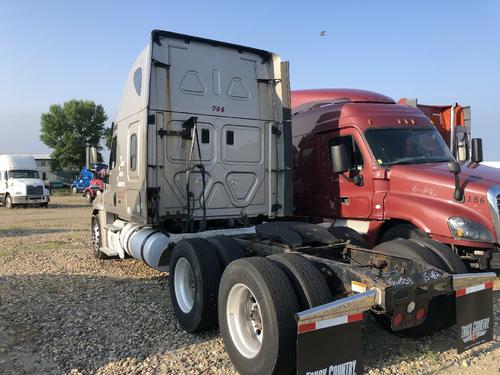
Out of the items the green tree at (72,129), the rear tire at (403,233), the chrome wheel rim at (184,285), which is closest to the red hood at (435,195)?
the rear tire at (403,233)

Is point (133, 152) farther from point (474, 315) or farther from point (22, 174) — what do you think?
point (22, 174)

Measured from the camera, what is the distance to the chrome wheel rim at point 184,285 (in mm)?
5090

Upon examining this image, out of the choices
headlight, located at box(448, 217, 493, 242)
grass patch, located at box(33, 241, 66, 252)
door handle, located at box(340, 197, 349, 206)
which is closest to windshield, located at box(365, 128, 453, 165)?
Result: door handle, located at box(340, 197, 349, 206)

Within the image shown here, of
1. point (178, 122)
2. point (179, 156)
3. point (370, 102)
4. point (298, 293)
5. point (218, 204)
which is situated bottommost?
point (298, 293)

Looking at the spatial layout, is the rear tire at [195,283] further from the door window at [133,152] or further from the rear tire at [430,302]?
the door window at [133,152]

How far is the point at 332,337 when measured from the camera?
3.22m

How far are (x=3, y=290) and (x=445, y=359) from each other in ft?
19.5

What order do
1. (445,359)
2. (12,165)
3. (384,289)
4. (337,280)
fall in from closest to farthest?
1. (384,289)
2. (337,280)
3. (445,359)
4. (12,165)

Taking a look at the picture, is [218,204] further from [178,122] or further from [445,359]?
[445,359]

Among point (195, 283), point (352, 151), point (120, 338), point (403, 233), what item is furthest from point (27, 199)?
point (403, 233)

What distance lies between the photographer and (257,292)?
3629 mm

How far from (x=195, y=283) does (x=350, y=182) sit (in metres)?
3.55

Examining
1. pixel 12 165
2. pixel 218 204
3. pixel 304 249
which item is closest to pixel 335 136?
pixel 218 204

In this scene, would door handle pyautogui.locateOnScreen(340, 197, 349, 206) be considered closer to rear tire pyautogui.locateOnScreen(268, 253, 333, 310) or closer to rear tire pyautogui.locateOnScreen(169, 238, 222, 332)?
rear tire pyautogui.locateOnScreen(169, 238, 222, 332)
